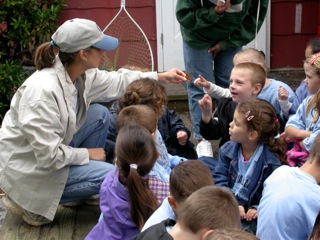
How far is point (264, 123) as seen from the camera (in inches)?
155

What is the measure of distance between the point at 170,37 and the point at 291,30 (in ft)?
4.24

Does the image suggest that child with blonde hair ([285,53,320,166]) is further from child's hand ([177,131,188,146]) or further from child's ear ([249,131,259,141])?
child's hand ([177,131,188,146])

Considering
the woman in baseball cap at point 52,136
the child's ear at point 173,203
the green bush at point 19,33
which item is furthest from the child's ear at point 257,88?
the green bush at point 19,33

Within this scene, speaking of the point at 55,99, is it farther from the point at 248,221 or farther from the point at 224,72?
the point at 224,72

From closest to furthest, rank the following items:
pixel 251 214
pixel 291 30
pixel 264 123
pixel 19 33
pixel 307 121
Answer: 1. pixel 251 214
2. pixel 264 123
3. pixel 307 121
4. pixel 19 33
5. pixel 291 30

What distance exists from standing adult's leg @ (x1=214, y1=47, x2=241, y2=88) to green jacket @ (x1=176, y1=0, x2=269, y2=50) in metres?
0.08

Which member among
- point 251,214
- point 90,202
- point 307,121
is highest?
point 307,121

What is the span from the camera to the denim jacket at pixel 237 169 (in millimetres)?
3924

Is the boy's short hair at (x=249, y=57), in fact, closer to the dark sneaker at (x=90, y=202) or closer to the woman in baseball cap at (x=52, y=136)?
the woman in baseball cap at (x=52, y=136)

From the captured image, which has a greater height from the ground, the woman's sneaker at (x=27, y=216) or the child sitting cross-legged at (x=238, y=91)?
the child sitting cross-legged at (x=238, y=91)

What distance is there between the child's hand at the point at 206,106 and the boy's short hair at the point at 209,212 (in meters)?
1.90

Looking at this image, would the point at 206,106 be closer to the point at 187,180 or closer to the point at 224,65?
the point at 224,65

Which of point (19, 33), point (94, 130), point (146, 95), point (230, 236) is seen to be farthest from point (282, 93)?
point (19, 33)

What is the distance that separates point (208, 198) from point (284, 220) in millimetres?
616
